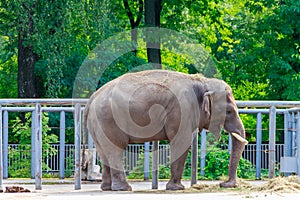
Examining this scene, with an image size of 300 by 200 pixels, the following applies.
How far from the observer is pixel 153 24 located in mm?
35875

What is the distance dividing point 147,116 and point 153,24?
710 inches

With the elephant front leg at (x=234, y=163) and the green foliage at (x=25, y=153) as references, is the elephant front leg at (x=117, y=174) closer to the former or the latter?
the elephant front leg at (x=234, y=163)

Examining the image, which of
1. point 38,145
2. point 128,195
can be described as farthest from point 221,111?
point 38,145

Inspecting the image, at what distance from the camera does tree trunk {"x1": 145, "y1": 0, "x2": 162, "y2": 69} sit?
3534cm

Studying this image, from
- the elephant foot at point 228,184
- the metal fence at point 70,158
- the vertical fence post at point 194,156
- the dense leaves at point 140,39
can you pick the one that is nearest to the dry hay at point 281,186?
the elephant foot at point 228,184

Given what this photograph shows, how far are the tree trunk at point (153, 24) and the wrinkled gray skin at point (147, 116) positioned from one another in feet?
54.6

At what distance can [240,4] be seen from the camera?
42812 millimetres

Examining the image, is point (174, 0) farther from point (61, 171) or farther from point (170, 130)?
point (170, 130)

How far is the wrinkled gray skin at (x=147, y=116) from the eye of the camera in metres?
18.1

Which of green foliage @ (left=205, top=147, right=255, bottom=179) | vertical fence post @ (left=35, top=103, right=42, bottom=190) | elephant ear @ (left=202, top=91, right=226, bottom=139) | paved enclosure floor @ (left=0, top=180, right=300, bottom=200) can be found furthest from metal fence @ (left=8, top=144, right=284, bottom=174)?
vertical fence post @ (left=35, top=103, right=42, bottom=190)

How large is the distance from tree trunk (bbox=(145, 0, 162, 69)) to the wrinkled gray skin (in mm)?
16637

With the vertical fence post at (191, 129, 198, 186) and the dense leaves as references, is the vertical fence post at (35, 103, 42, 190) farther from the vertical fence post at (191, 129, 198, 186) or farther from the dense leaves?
the dense leaves

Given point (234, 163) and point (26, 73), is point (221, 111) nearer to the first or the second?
point (234, 163)

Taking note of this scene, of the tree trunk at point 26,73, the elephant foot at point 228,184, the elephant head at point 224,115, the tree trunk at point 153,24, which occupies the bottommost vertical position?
the elephant foot at point 228,184
